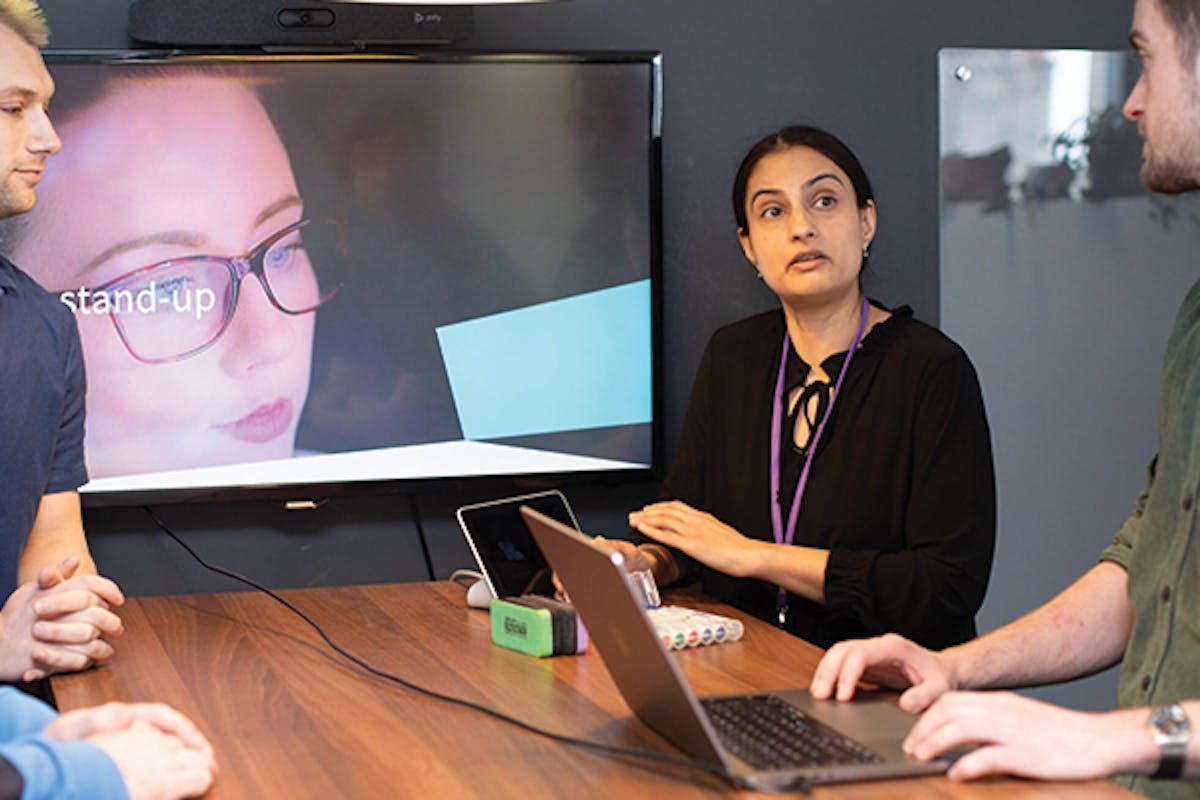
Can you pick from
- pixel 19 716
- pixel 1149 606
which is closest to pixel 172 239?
pixel 19 716

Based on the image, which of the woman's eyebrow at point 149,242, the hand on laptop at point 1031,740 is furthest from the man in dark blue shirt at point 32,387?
the hand on laptop at point 1031,740

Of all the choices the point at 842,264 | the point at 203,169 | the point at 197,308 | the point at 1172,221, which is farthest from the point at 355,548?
the point at 1172,221

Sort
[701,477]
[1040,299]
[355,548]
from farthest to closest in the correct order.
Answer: [1040,299] < [355,548] < [701,477]

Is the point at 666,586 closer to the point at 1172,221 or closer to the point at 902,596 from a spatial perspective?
the point at 902,596

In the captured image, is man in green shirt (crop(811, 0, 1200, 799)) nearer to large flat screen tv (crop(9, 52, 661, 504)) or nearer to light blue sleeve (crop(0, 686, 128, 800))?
light blue sleeve (crop(0, 686, 128, 800))

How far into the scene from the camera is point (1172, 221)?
12.0 feet

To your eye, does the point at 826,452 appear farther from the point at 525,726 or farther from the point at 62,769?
the point at 62,769

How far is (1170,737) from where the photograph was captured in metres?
1.59

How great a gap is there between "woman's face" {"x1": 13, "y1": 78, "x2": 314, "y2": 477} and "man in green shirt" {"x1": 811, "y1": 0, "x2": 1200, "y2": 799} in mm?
1631

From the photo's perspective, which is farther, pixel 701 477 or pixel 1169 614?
pixel 701 477

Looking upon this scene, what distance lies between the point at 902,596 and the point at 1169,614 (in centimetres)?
71

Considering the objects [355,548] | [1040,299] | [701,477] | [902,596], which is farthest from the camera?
[1040,299]

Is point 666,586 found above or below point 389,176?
below

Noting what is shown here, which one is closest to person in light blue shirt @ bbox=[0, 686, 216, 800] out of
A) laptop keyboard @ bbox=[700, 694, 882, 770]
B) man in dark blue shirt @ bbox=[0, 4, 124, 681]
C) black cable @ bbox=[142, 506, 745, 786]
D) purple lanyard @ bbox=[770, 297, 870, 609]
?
black cable @ bbox=[142, 506, 745, 786]
